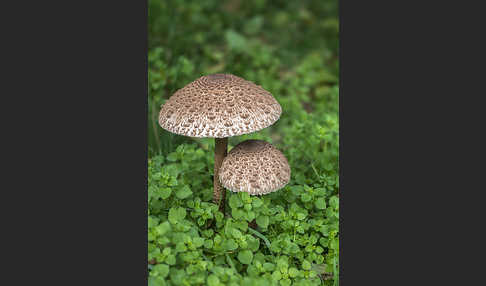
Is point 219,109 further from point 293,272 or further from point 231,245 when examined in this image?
point 293,272

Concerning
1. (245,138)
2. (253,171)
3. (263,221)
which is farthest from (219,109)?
(245,138)

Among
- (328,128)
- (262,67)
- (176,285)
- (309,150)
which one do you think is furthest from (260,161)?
(262,67)

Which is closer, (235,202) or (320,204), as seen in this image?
(235,202)

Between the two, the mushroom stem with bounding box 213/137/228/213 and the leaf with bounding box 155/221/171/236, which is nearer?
the leaf with bounding box 155/221/171/236

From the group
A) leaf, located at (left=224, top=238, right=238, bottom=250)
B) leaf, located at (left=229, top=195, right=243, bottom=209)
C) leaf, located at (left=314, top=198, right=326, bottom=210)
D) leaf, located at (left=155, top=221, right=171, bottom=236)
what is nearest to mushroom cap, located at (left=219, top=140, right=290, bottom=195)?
leaf, located at (left=229, top=195, right=243, bottom=209)

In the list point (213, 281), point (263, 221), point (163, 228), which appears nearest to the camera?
point (213, 281)

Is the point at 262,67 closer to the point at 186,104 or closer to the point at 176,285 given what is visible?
the point at 186,104

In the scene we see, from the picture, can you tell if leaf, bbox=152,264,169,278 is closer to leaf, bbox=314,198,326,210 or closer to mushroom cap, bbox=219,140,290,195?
mushroom cap, bbox=219,140,290,195

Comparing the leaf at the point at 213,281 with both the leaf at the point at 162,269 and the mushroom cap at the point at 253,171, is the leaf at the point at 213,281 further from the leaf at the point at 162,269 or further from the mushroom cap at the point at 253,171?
the mushroom cap at the point at 253,171
